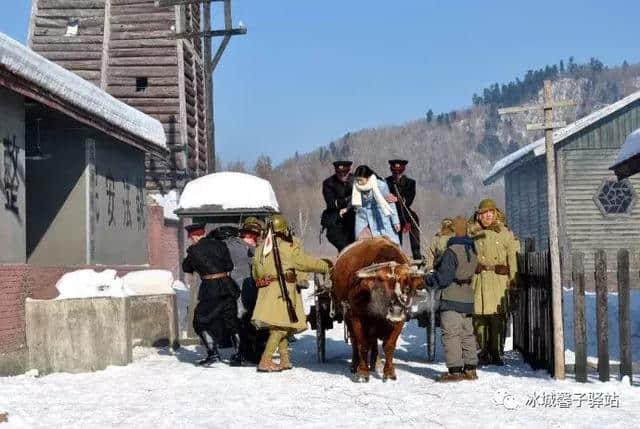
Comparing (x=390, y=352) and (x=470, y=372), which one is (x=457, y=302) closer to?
(x=470, y=372)

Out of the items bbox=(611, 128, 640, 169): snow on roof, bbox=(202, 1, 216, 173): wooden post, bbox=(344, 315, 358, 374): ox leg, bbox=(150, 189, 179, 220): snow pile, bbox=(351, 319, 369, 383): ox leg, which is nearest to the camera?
bbox=(351, 319, 369, 383): ox leg

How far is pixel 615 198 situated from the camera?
25797 millimetres

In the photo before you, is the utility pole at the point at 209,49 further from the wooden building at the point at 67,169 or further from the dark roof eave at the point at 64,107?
the dark roof eave at the point at 64,107

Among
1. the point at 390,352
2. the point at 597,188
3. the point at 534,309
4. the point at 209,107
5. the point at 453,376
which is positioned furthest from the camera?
the point at 597,188

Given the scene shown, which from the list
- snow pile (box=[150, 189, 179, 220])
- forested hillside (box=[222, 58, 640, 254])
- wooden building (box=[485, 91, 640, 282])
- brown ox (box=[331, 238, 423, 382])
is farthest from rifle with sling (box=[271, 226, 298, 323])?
forested hillside (box=[222, 58, 640, 254])

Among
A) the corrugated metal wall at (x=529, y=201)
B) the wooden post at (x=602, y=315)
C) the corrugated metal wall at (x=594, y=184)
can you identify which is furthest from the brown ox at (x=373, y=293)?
the corrugated metal wall at (x=529, y=201)

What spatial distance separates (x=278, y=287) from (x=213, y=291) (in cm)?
127

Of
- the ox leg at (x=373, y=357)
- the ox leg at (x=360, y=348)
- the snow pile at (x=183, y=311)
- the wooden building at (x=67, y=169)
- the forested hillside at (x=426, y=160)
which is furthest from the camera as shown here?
the forested hillside at (x=426, y=160)

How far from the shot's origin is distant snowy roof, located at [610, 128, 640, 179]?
12.4 m

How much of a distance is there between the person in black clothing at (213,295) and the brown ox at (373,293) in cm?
192

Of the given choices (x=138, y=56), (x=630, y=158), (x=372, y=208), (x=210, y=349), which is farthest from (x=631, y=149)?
(x=138, y=56)

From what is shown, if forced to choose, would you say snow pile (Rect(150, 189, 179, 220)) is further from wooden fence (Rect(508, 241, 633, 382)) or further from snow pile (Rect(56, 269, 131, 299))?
wooden fence (Rect(508, 241, 633, 382))

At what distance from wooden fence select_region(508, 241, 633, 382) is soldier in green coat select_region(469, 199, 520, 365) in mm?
214

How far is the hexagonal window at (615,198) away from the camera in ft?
84.2
